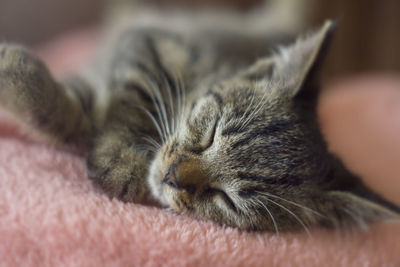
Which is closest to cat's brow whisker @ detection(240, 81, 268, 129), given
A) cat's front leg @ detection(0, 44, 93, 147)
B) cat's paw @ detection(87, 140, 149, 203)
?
cat's paw @ detection(87, 140, 149, 203)

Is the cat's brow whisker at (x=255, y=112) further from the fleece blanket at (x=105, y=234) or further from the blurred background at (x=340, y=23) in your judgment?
the blurred background at (x=340, y=23)

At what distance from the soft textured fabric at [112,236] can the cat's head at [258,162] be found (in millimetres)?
56

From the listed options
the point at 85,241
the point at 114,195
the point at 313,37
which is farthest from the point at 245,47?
the point at 85,241

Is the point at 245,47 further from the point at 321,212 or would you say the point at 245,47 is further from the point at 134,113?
the point at 321,212

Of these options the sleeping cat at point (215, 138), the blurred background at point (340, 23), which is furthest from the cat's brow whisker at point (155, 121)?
the blurred background at point (340, 23)

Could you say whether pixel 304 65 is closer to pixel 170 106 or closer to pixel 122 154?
pixel 170 106

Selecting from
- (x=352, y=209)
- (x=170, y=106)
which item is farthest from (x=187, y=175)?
(x=352, y=209)

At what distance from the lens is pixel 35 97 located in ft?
3.29

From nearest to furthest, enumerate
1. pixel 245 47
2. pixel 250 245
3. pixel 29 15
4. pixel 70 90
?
1. pixel 250 245
2. pixel 70 90
3. pixel 245 47
4. pixel 29 15

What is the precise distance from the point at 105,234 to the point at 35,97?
49cm

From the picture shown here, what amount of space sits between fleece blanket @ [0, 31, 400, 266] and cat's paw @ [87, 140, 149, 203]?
4 cm

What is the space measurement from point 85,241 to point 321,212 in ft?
2.15

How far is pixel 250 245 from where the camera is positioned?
0.84 metres

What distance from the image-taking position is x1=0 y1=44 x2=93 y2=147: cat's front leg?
982mm
